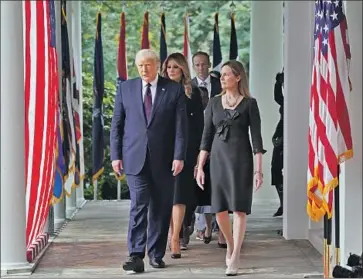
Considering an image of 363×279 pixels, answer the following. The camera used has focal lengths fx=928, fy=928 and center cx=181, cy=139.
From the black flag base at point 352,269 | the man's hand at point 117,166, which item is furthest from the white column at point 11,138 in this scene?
the black flag base at point 352,269

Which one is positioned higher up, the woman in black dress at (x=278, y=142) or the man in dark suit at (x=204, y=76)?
the man in dark suit at (x=204, y=76)

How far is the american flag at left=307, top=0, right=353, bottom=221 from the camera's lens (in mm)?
6266

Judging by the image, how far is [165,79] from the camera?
7344 mm

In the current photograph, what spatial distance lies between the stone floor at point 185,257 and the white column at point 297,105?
398 mm

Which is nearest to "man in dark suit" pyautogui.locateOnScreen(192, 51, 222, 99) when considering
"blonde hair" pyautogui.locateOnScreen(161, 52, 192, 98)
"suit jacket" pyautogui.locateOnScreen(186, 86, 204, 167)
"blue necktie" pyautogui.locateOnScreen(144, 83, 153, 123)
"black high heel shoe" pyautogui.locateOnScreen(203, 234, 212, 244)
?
"suit jacket" pyautogui.locateOnScreen(186, 86, 204, 167)

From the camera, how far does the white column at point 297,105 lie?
29.2 ft

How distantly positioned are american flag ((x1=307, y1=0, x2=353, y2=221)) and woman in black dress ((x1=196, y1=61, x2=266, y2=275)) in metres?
0.59

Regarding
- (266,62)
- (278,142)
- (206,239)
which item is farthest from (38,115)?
(266,62)

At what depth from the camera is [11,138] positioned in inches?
278

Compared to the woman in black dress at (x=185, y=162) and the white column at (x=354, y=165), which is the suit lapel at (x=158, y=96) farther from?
the white column at (x=354, y=165)

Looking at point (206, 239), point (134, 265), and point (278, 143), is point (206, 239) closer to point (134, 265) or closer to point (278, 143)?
point (134, 265)

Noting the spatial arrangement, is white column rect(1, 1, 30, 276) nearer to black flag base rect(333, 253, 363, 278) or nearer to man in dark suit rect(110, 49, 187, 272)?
man in dark suit rect(110, 49, 187, 272)

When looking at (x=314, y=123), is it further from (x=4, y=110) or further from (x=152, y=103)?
(x=4, y=110)

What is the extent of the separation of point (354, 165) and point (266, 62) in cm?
723
